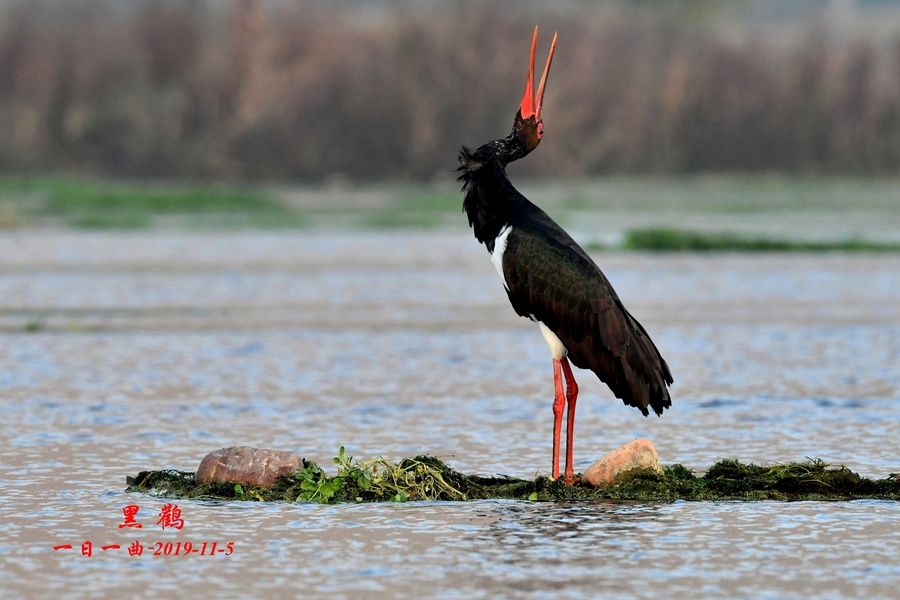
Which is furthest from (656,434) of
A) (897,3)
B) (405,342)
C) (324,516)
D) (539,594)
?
(897,3)

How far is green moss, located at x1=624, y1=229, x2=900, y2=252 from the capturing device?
99.4 ft

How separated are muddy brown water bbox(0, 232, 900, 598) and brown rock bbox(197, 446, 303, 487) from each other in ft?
1.09

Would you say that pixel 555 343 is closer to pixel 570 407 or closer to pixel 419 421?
pixel 570 407

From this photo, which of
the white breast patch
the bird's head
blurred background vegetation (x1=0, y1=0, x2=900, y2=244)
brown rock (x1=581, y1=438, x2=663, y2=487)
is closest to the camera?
brown rock (x1=581, y1=438, x2=663, y2=487)

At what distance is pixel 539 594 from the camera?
23.0ft

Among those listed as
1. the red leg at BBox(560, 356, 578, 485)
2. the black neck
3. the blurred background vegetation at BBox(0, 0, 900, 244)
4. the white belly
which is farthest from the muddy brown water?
the blurred background vegetation at BBox(0, 0, 900, 244)

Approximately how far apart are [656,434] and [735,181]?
3912 centimetres

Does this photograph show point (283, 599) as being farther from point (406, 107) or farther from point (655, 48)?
point (655, 48)

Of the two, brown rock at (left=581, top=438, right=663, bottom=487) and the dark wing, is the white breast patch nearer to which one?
the dark wing

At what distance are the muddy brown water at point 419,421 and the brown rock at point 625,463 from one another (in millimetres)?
347

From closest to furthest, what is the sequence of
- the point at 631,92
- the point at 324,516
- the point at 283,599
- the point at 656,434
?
the point at 283,599, the point at 324,516, the point at 656,434, the point at 631,92

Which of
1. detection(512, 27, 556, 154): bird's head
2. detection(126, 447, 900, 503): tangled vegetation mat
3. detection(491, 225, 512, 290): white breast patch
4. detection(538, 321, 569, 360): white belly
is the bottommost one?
detection(126, 447, 900, 503): tangled vegetation mat

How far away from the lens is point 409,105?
1929 inches

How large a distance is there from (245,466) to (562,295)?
1925 mm
